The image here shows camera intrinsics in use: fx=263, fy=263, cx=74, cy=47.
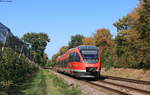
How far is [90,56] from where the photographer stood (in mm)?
23812

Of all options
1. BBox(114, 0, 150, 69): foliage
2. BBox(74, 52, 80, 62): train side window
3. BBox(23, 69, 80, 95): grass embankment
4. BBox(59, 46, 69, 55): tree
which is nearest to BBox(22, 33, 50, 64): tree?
BBox(59, 46, 69, 55): tree

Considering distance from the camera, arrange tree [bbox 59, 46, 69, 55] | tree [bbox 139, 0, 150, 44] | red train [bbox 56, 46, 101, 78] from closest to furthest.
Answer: red train [bbox 56, 46, 101, 78] → tree [bbox 139, 0, 150, 44] → tree [bbox 59, 46, 69, 55]

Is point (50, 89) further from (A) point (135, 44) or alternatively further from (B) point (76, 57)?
(A) point (135, 44)

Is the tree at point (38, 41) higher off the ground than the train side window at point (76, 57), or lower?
higher

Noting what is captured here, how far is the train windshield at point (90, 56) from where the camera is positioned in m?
23.6

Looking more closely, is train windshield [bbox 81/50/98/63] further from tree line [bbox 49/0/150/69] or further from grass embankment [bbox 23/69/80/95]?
tree line [bbox 49/0/150/69]

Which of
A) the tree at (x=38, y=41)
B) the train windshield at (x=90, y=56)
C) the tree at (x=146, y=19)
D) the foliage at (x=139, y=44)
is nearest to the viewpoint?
the train windshield at (x=90, y=56)

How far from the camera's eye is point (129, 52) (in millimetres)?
43094

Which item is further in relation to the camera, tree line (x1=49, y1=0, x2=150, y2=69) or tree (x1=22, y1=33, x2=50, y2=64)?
tree (x1=22, y1=33, x2=50, y2=64)

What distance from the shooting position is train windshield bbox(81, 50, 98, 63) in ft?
77.4

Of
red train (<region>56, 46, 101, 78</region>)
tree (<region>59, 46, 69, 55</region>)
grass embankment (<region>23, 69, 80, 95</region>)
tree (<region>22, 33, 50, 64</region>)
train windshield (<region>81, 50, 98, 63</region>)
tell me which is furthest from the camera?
tree (<region>59, 46, 69, 55</region>)

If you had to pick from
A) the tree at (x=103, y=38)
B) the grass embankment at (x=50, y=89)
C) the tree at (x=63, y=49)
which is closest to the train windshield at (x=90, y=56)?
the grass embankment at (x=50, y=89)

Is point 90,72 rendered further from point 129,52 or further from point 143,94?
point 129,52

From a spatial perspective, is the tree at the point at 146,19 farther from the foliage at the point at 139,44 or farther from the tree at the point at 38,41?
the tree at the point at 38,41
